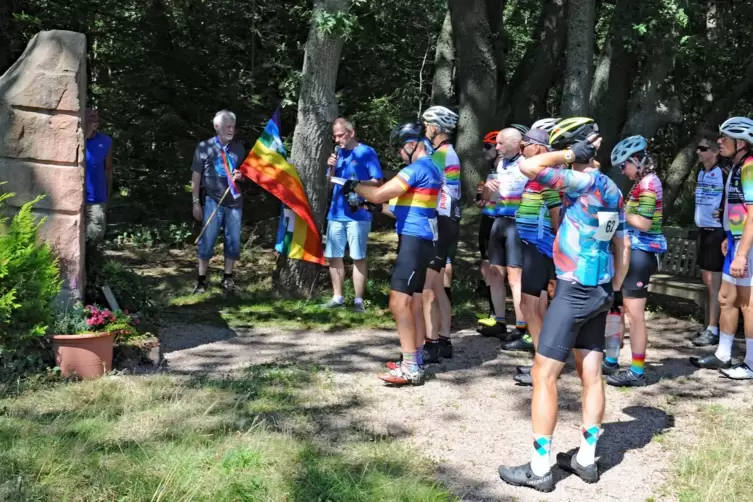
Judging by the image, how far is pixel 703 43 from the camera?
40.9 ft

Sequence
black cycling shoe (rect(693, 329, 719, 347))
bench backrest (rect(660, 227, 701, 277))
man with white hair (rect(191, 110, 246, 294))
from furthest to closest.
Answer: bench backrest (rect(660, 227, 701, 277)), man with white hair (rect(191, 110, 246, 294)), black cycling shoe (rect(693, 329, 719, 347))

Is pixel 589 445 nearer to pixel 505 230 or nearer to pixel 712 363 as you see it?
pixel 712 363

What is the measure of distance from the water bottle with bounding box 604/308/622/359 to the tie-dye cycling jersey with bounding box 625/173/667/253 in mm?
600

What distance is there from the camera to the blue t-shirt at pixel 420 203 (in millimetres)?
6023

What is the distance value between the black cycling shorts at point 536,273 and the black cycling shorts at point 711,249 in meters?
2.51

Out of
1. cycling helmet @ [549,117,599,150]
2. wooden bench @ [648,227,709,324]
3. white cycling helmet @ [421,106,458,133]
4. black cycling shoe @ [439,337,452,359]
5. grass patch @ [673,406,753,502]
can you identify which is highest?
white cycling helmet @ [421,106,458,133]

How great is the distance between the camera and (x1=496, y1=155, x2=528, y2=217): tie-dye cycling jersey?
740 cm

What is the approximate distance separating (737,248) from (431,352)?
2.57 meters

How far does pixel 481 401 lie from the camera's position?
6.01 metres

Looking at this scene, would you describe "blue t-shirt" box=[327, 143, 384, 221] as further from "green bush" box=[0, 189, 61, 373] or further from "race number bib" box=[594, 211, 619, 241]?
"race number bib" box=[594, 211, 619, 241]

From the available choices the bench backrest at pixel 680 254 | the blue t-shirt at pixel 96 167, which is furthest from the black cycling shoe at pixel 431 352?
the bench backrest at pixel 680 254

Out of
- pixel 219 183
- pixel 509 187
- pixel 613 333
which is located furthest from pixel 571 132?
pixel 219 183

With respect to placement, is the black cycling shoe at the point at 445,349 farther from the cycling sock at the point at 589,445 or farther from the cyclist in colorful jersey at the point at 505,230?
the cycling sock at the point at 589,445

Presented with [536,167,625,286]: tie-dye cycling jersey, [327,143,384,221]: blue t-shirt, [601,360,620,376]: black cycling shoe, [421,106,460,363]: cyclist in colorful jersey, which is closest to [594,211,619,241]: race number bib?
[536,167,625,286]: tie-dye cycling jersey
